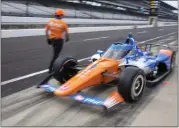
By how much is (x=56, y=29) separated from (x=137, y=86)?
10.3 feet

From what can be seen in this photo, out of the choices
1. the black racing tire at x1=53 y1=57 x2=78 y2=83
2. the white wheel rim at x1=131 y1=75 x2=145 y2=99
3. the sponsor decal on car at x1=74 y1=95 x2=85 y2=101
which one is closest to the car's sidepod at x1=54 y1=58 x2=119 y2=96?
the sponsor decal on car at x1=74 y1=95 x2=85 y2=101

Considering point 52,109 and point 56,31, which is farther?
point 56,31

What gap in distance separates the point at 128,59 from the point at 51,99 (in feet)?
6.66

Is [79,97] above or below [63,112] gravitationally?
above

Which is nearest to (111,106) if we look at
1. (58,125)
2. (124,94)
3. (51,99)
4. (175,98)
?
(124,94)

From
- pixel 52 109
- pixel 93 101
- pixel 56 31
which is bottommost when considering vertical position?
pixel 52 109

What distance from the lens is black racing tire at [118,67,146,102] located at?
5.03 metres

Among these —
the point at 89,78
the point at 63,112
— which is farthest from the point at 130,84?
the point at 63,112

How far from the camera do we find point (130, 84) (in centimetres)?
503

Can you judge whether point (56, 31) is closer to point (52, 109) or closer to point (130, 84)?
point (52, 109)

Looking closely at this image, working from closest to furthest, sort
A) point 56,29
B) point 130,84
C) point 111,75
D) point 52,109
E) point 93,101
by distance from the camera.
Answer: point 93,101 < point 52,109 < point 130,84 < point 111,75 < point 56,29

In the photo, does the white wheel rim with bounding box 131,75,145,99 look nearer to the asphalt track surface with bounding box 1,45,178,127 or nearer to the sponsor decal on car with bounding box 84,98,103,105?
the asphalt track surface with bounding box 1,45,178,127

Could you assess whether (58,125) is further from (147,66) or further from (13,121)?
(147,66)

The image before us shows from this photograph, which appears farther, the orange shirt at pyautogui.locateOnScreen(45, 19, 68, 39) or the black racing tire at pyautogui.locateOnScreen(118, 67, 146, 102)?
the orange shirt at pyautogui.locateOnScreen(45, 19, 68, 39)
